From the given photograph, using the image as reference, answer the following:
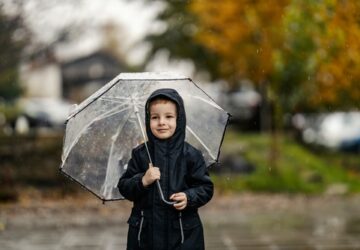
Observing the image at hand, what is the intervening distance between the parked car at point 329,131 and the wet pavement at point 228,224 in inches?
372

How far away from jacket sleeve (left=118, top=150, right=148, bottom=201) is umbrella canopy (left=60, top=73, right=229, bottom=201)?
655 millimetres

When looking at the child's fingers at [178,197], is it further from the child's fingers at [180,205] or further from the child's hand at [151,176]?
the child's hand at [151,176]

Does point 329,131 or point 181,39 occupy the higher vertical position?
point 181,39

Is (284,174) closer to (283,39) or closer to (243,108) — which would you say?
(283,39)

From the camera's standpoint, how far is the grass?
676 inches

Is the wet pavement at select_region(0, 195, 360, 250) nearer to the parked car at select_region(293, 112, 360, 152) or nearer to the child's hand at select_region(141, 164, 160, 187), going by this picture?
the child's hand at select_region(141, 164, 160, 187)

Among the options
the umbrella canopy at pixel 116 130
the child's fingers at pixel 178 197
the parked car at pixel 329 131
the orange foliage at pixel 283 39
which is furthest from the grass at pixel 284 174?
the child's fingers at pixel 178 197

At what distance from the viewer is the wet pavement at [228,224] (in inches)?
413

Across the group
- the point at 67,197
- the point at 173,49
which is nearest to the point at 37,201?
the point at 67,197

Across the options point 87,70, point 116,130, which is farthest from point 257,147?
point 87,70

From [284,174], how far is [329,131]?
9843 millimetres

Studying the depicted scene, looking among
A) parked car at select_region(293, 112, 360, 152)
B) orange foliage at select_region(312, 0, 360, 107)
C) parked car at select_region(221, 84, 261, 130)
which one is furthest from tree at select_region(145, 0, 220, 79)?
orange foliage at select_region(312, 0, 360, 107)

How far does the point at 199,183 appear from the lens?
521 centimetres

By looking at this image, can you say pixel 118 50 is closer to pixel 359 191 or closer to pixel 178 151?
pixel 359 191
